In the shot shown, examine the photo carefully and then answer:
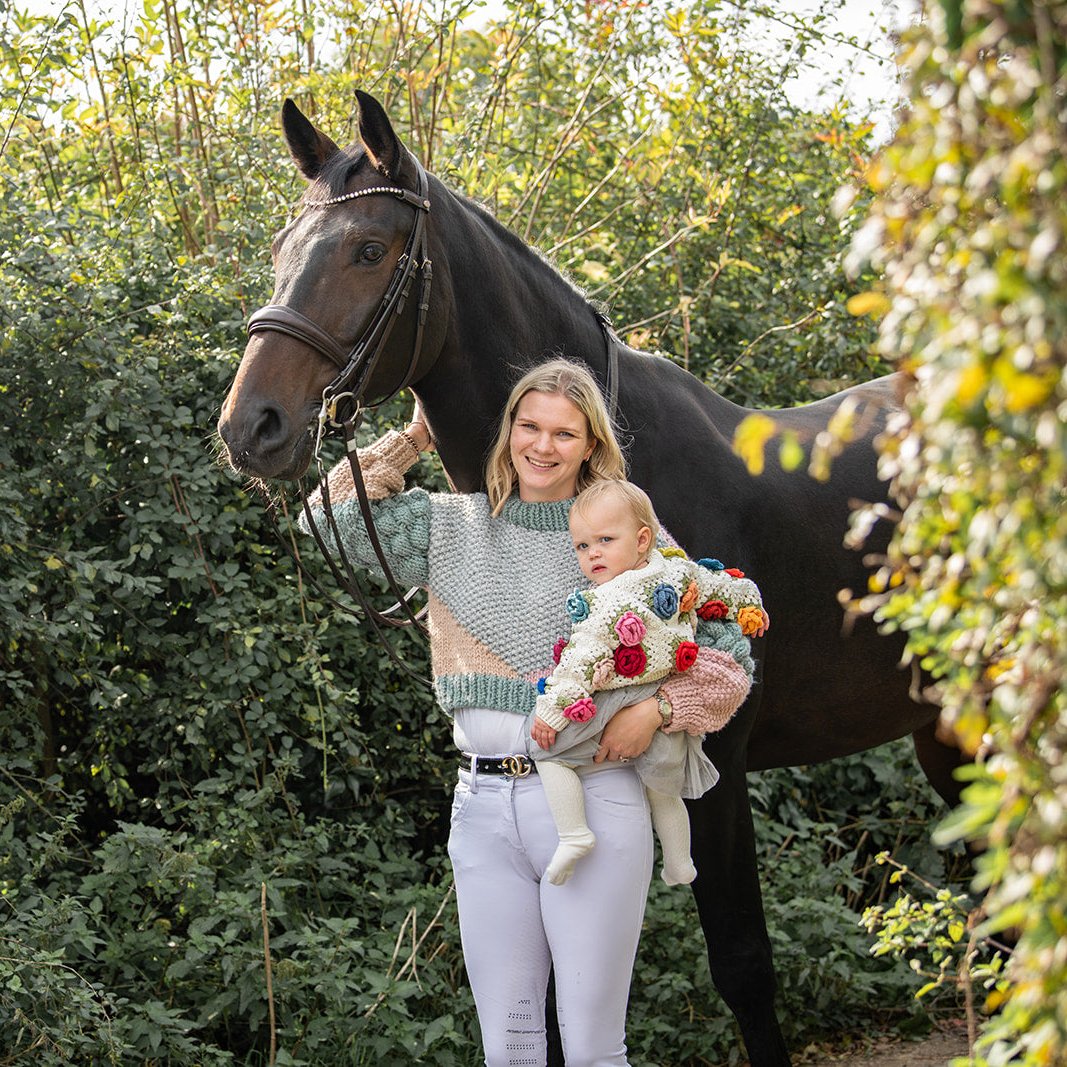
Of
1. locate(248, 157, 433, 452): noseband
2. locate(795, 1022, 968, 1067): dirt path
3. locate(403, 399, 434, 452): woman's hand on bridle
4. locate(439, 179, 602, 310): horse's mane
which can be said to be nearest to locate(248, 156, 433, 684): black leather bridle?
locate(248, 157, 433, 452): noseband

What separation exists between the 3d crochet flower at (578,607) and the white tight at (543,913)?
28 centimetres

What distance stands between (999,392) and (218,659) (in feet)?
11.0

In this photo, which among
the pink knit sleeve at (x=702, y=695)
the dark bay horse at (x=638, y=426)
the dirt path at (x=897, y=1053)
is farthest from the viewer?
the dirt path at (x=897, y=1053)

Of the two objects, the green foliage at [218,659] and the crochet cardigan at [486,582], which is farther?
the green foliage at [218,659]

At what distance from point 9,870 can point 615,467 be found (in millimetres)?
2087

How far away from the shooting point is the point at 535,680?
2.60 m

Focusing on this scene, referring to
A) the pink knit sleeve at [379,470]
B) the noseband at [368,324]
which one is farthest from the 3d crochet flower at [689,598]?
the noseband at [368,324]

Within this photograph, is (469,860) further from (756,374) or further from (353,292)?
(756,374)

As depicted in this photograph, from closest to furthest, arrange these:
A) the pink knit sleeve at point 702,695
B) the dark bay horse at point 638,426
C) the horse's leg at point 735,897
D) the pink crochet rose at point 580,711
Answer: the pink crochet rose at point 580,711 < the pink knit sleeve at point 702,695 < the dark bay horse at point 638,426 < the horse's leg at point 735,897

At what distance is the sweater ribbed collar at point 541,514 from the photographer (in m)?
2.72

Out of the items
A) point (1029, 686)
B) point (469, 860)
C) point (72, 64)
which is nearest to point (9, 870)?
point (469, 860)

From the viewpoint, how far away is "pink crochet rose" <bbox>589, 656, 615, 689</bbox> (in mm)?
2441

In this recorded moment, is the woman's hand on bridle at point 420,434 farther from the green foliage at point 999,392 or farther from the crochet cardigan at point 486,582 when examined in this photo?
the green foliage at point 999,392

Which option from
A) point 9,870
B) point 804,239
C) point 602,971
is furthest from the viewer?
point 804,239
